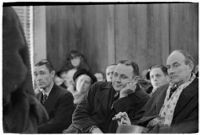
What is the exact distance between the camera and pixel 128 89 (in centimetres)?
251

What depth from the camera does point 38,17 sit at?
249cm

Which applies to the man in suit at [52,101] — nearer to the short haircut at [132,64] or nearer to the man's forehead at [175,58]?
the short haircut at [132,64]

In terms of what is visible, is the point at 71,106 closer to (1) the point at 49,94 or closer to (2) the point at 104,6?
(1) the point at 49,94

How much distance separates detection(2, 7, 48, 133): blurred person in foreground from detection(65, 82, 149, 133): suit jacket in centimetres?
24

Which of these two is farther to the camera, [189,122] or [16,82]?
[189,122]

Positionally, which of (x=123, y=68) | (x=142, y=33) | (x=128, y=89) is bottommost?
(x=128, y=89)

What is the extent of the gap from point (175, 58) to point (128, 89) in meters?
0.28

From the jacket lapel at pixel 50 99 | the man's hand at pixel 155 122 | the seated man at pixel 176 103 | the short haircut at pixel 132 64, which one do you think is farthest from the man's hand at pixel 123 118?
the jacket lapel at pixel 50 99

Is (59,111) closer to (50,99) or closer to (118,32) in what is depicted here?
(50,99)

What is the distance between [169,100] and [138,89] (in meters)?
0.16

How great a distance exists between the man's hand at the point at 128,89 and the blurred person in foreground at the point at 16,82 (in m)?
0.42

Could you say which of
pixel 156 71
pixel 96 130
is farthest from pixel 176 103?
pixel 96 130

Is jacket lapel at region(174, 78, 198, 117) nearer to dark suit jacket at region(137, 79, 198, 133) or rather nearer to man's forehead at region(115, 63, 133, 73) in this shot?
dark suit jacket at region(137, 79, 198, 133)

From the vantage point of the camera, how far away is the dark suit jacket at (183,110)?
2.46 meters
